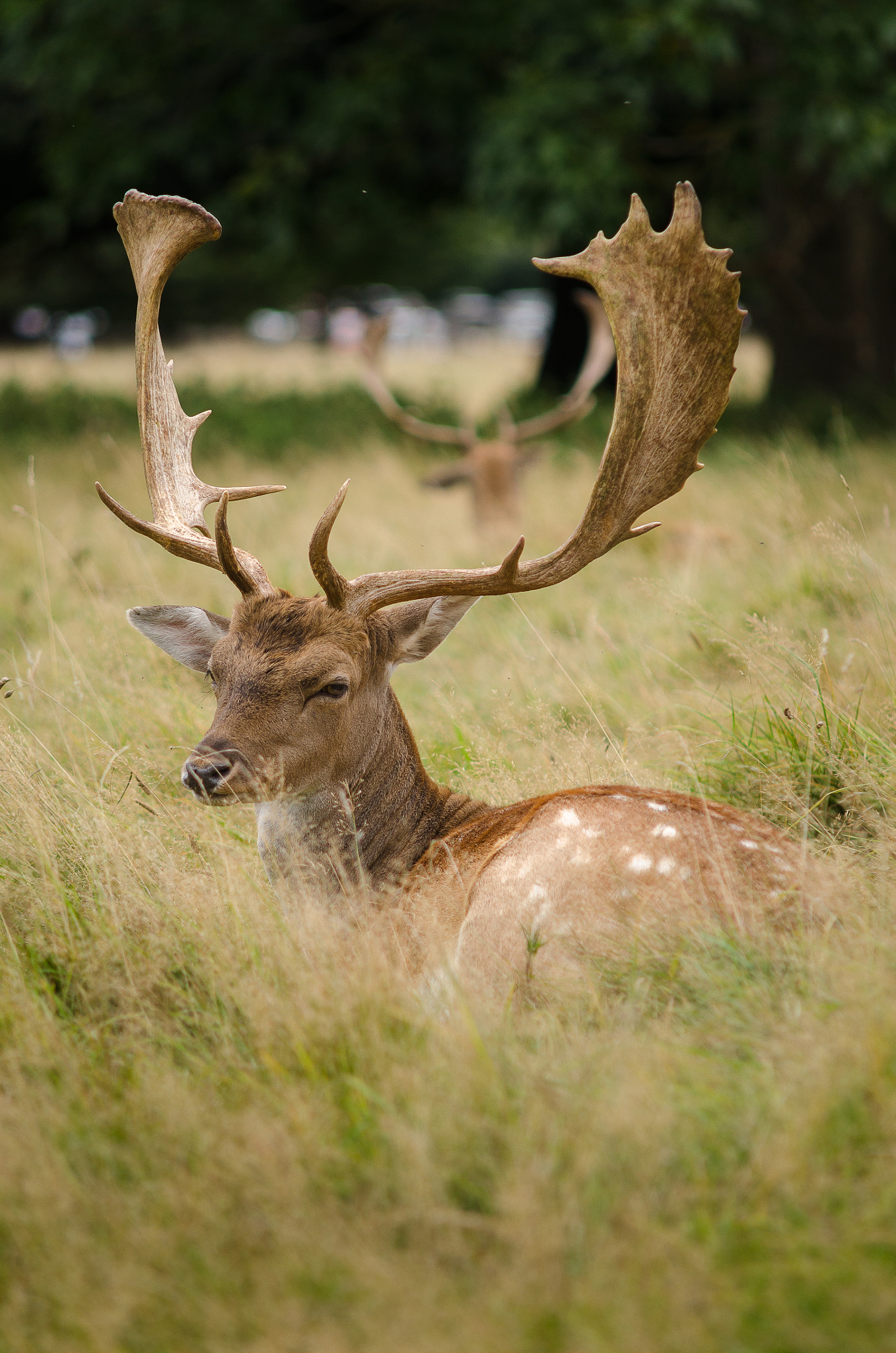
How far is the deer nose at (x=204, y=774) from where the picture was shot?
9.69 ft

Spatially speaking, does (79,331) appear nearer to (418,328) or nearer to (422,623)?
(418,328)

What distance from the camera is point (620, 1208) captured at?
6.21ft

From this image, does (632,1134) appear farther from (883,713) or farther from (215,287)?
(215,287)

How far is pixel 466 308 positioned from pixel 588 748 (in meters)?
66.8

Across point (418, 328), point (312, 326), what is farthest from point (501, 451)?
point (418, 328)

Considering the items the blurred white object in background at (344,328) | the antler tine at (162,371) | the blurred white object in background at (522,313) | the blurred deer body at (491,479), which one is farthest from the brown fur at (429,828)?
the blurred white object in background at (522,313)

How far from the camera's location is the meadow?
1.78 metres

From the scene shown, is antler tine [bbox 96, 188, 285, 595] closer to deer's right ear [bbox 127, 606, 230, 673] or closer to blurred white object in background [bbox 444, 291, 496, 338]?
deer's right ear [bbox 127, 606, 230, 673]

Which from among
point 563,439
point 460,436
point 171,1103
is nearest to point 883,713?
point 171,1103

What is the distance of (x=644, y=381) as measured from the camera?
128 inches

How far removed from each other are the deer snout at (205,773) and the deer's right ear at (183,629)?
2.25ft

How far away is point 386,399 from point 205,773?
683cm

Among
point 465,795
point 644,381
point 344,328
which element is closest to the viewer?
point 644,381

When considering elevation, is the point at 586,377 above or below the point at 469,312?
above
